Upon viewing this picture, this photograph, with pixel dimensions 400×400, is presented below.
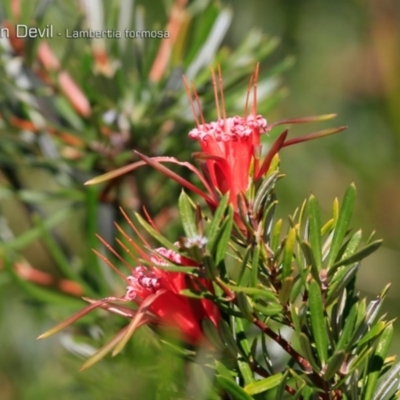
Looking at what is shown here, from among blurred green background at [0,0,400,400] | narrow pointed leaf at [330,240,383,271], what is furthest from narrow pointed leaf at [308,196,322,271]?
blurred green background at [0,0,400,400]

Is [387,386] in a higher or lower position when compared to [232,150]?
lower

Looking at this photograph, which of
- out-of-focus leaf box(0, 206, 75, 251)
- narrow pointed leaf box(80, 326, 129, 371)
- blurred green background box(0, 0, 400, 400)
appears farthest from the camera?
blurred green background box(0, 0, 400, 400)

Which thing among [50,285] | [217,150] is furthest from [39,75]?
[217,150]

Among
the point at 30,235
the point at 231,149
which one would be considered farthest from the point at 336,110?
the point at 231,149

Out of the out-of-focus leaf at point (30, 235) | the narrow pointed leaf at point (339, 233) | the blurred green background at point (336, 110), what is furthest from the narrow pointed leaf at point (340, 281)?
the blurred green background at point (336, 110)

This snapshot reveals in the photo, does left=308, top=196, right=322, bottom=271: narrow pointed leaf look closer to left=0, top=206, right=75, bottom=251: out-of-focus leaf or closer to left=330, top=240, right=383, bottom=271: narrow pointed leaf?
left=330, top=240, right=383, bottom=271: narrow pointed leaf

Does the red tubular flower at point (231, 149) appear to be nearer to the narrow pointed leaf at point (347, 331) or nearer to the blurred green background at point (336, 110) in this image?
the narrow pointed leaf at point (347, 331)

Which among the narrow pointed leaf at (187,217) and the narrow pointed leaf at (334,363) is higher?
the narrow pointed leaf at (187,217)

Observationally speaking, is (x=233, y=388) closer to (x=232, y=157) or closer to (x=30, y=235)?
(x=232, y=157)
